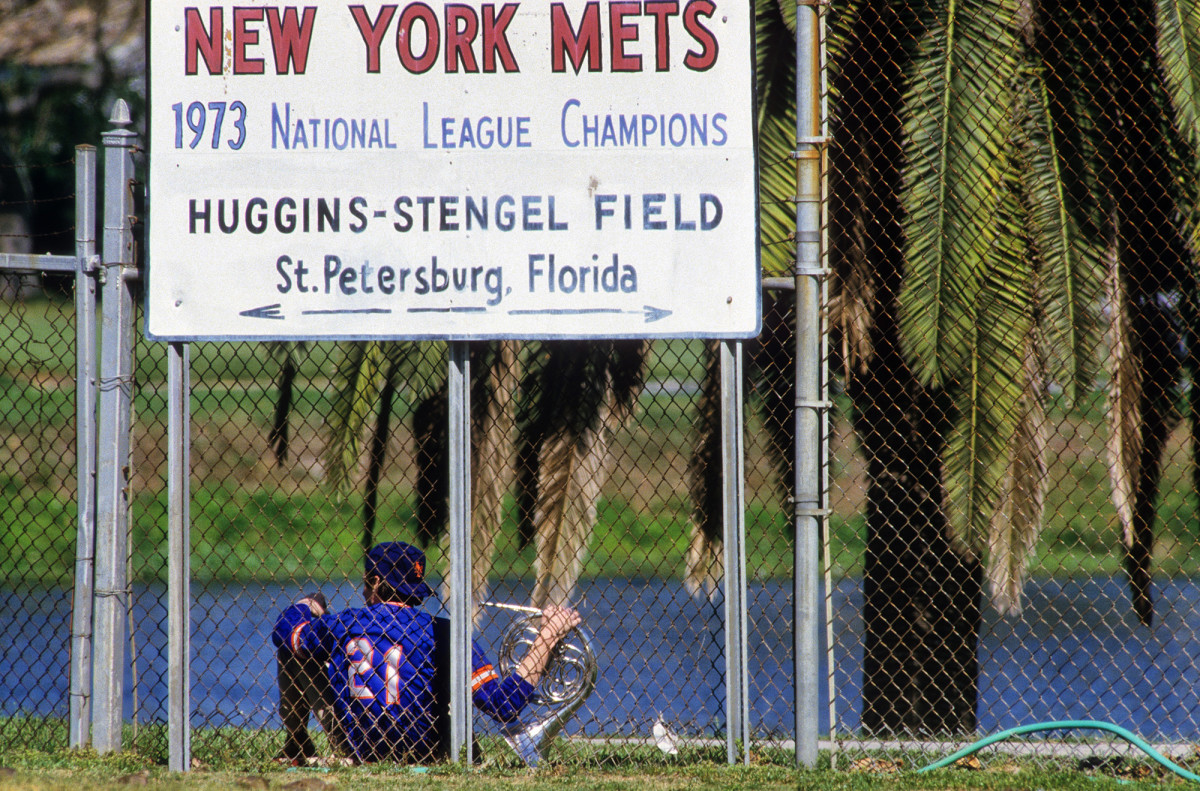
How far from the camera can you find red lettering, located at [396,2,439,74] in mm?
4039

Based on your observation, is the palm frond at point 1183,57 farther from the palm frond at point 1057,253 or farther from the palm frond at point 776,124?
the palm frond at point 776,124

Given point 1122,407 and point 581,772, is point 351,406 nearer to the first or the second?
point 581,772

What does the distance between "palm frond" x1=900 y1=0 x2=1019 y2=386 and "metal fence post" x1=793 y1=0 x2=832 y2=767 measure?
93cm

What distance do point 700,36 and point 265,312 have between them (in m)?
1.81

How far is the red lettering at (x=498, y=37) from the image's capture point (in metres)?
4.03

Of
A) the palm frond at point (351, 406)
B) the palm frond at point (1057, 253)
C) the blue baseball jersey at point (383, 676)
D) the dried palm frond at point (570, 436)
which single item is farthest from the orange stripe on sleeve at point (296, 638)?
the palm frond at point (1057, 253)

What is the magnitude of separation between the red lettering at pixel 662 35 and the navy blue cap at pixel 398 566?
1982 mm

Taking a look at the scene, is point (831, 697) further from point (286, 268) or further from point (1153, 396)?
point (1153, 396)

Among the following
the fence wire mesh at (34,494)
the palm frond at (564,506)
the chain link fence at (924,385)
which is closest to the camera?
the fence wire mesh at (34,494)

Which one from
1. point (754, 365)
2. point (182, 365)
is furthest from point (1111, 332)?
point (182, 365)

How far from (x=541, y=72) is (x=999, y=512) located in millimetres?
2883

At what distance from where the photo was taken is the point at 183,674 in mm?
4039

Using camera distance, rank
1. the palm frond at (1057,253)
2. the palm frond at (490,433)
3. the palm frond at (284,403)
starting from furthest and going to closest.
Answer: the palm frond at (284,403) → the palm frond at (490,433) → the palm frond at (1057,253)

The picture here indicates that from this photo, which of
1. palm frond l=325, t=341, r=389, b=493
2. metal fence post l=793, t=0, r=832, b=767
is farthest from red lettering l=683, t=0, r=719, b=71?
palm frond l=325, t=341, r=389, b=493
